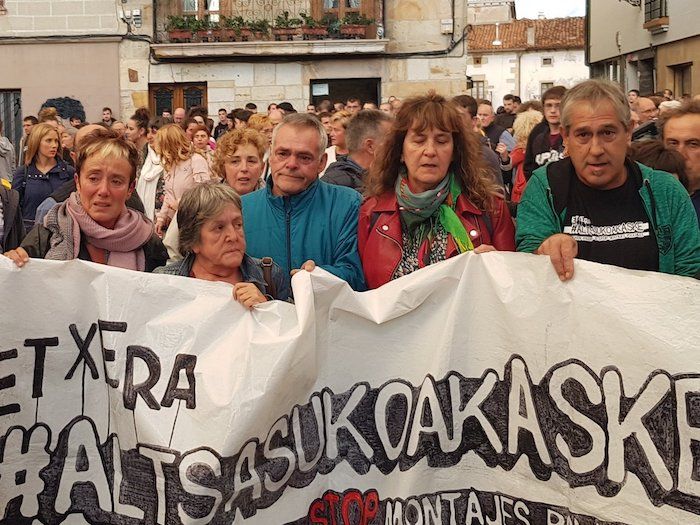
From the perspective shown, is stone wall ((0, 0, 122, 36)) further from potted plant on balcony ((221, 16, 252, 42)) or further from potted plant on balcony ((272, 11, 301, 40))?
potted plant on balcony ((272, 11, 301, 40))

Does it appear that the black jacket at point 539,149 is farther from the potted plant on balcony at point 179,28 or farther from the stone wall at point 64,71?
the stone wall at point 64,71

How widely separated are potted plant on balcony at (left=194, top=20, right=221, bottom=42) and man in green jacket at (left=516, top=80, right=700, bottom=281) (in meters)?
18.5

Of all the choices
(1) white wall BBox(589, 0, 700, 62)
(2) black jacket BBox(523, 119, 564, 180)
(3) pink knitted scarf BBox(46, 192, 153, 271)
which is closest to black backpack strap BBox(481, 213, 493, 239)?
(3) pink knitted scarf BBox(46, 192, 153, 271)

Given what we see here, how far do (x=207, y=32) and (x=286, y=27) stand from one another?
1571 millimetres

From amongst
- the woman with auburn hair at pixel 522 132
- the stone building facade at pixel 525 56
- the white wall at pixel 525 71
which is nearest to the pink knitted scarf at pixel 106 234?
the woman with auburn hair at pixel 522 132

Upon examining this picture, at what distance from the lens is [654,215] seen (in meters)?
3.29

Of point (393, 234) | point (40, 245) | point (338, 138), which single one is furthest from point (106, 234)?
point (338, 138)

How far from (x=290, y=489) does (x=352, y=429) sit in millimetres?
268

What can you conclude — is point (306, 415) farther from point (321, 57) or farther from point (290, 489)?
A: point (321, 57)

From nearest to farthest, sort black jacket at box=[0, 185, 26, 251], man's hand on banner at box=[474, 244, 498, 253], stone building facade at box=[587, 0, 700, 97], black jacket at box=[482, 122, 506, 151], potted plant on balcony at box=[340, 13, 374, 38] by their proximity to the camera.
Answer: man's hand on banner at box=[474, 244, 498, 253] < black jacket at box=[0, 185, 26, 251] < black jacket at box=[482, 122, 506, 151] < potted plant on balcony at box=[340, 13, 374, 38] < stone building facade at box=[587, 0, 700, 97]

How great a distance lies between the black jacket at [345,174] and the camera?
18.8 ft

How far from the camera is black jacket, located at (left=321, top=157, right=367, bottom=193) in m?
5.73

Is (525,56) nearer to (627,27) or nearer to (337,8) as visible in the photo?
(627,27)

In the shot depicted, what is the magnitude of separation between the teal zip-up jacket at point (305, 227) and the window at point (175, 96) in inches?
702
